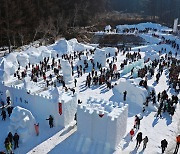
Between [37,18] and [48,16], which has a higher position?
[48,16]

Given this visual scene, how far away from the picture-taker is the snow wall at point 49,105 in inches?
603

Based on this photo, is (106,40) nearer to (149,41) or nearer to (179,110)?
(149,41)

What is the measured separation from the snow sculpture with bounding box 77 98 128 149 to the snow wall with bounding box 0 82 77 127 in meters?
1.49

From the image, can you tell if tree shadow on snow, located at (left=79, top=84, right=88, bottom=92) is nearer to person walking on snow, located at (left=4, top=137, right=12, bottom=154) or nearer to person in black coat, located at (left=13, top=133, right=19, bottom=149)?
person in black coat, located at (left=13, top=133, right=19, bottom=149)

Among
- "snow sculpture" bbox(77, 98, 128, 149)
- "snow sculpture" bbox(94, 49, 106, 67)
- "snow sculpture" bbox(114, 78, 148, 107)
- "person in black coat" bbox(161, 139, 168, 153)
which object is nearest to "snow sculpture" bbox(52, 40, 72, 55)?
"snow sculpture" bbox(94, 49, 106, 67)

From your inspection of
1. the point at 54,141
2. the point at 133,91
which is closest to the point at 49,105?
the point at 54,141

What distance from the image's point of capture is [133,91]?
19203 millimetres

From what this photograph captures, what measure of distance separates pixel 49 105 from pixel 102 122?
405 centimetres

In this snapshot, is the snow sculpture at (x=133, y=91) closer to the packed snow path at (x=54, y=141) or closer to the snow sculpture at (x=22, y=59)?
the packed snow path at (x=54, y=141)

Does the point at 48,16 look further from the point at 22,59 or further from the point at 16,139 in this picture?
the point at 16,139

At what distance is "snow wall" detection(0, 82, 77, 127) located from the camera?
15328mm

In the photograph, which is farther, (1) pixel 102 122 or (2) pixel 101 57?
(2) pixel 101 57

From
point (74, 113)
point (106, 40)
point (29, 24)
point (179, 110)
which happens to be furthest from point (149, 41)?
point (74, 113)

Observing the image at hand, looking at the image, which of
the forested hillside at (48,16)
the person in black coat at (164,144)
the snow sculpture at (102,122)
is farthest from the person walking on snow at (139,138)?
the forested hillside at (48,16)
